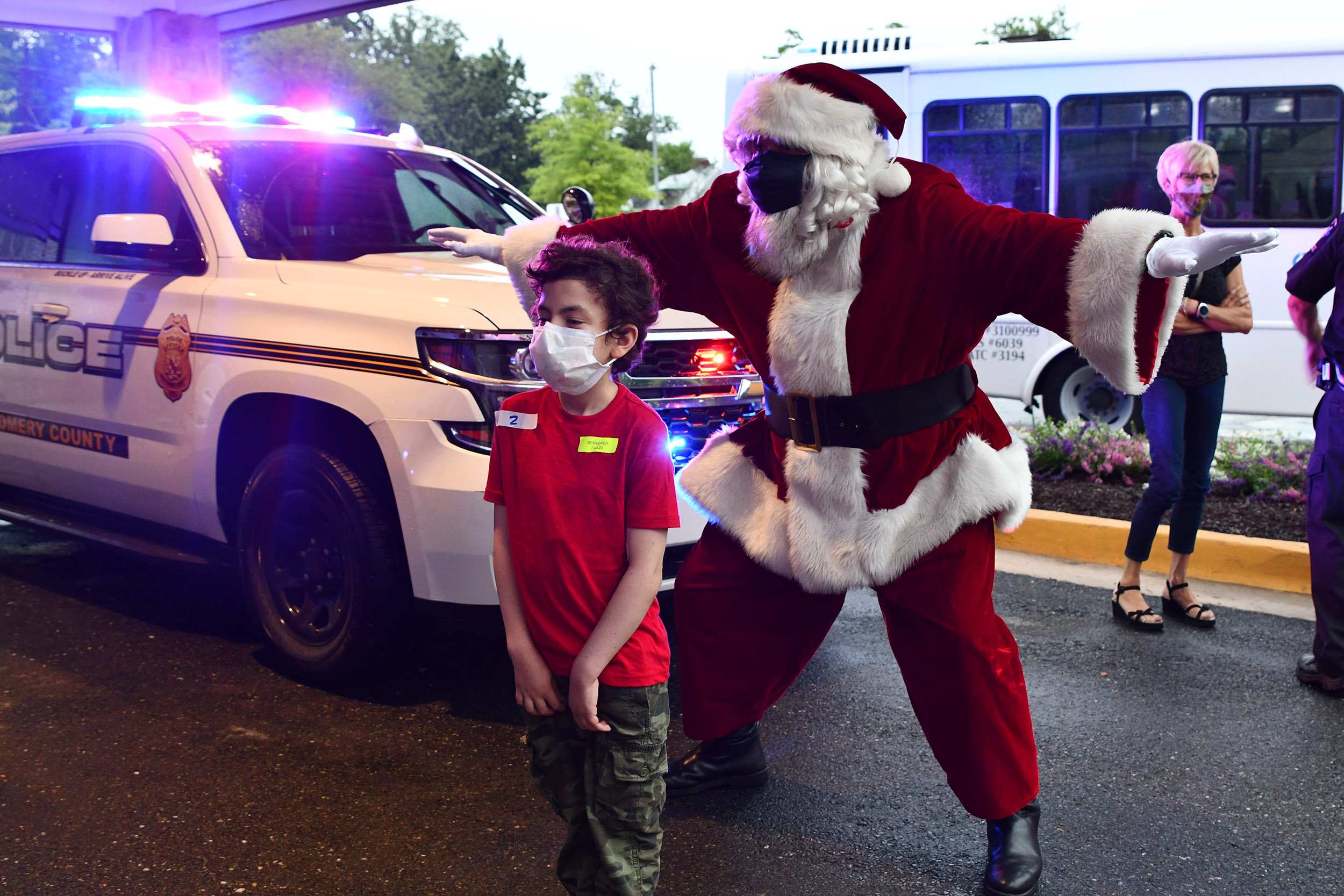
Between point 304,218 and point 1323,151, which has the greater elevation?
point 1323,151

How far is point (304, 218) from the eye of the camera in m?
4.57

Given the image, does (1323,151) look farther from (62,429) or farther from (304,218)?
(62,429)

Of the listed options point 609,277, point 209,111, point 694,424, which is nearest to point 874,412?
point 609,277

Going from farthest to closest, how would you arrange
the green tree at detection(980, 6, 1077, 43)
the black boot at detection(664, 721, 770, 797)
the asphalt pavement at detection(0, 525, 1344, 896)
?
the green tree at detection(980, 6, 1077, 43) → the black boot at detection(664, 721, 770, 797) → the asphalt pavement at detection(0, 525, 1344, 896)

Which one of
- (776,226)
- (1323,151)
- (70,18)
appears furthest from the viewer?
(70,18)

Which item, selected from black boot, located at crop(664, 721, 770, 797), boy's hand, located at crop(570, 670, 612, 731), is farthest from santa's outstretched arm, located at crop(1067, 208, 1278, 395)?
black boot, located at crop(664, 721, 770, 797)

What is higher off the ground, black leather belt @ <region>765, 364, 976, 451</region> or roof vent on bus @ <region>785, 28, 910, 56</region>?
roof vent on bus @ <region>785, 28, 910, 56</region>

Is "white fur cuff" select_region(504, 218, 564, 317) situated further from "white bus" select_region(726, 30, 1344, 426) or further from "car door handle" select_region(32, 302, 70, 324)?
"white bus" select_region(726, 30, 1344, 426)

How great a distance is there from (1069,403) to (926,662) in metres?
7.05

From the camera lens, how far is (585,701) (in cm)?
213

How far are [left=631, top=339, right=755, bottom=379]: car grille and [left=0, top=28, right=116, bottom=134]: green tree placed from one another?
4247 centimetres

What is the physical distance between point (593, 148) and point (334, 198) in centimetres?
3566

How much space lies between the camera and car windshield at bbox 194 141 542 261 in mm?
4453

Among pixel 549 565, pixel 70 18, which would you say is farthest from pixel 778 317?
pixel 70 18
